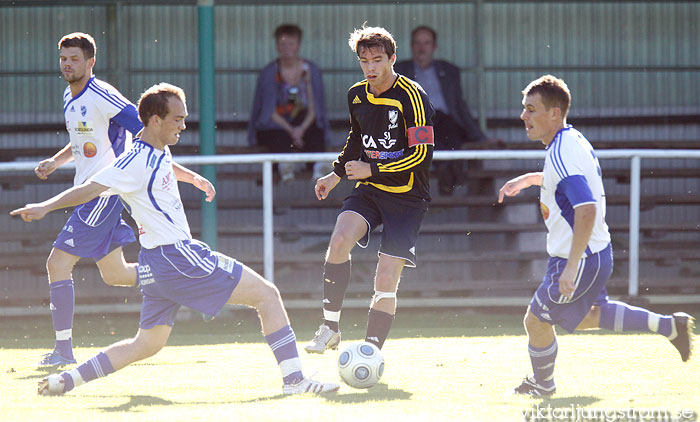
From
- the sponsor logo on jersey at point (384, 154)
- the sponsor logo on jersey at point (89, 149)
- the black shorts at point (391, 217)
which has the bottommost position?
the black shorts at point (391, 217)

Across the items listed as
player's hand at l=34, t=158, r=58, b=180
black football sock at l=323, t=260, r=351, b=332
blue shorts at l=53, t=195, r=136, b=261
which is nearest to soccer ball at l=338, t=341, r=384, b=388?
black football sock at l=323, t=260, r=351, b=332

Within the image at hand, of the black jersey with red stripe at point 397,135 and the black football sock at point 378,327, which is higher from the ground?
the black jersey with red stripe at point 397,135

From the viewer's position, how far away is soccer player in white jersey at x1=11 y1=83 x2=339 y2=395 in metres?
4.40

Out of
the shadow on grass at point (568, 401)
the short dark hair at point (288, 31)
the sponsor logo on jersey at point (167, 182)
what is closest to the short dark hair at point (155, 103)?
the sponsor logo on jersey at point (167, 182)

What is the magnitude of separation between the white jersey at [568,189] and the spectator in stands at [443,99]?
507 cm

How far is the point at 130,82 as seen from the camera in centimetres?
1174

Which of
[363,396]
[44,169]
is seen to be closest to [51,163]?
[44,169]

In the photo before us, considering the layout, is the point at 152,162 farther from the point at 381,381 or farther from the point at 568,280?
the point at 568,280

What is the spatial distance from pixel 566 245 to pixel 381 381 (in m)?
1.21

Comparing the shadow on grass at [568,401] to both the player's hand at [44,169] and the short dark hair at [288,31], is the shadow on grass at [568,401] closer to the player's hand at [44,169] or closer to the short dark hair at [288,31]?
the player's hand at [44,169]

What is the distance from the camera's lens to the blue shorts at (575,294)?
4352mm

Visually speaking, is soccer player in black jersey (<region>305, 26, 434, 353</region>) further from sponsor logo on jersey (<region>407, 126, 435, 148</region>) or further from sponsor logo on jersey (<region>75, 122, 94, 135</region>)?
sponsor logo on jersey (<region>75, 122, 94, 135</region>)

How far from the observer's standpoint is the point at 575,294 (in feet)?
14.4

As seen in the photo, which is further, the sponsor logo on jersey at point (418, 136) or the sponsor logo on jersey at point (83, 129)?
the sponsor logo on jersey at point (83, 129)
